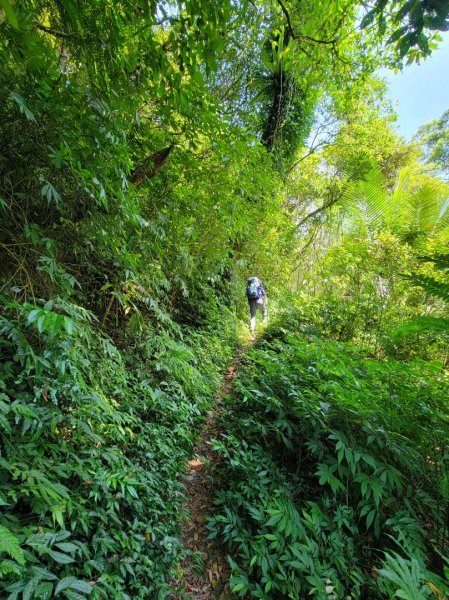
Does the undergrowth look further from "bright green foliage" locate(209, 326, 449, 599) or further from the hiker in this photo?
the hiker

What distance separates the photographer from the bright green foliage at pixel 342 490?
1.97m

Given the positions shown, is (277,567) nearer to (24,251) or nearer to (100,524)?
(100,524)

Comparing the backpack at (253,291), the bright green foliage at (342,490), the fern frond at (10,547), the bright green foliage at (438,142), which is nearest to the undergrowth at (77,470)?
the fern frond at (10,547)

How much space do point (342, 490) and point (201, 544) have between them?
4.30 ft

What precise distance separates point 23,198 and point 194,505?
318 centimetres

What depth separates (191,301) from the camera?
621 cm

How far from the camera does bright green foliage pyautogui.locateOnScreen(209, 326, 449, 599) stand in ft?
6.47

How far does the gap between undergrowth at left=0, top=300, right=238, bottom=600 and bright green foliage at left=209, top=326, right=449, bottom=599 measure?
61 centimetres

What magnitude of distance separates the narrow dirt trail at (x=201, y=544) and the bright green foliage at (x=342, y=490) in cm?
15

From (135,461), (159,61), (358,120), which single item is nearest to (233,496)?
(135,461)

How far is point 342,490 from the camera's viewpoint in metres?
2.38

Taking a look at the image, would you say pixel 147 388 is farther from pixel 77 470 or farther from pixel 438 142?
pixel 438 142

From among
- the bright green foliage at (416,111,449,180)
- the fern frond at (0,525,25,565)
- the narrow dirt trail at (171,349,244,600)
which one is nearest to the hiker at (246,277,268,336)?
the narrow dirt trail at (171,349,244,600)

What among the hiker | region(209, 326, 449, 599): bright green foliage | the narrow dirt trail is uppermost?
the hiker
